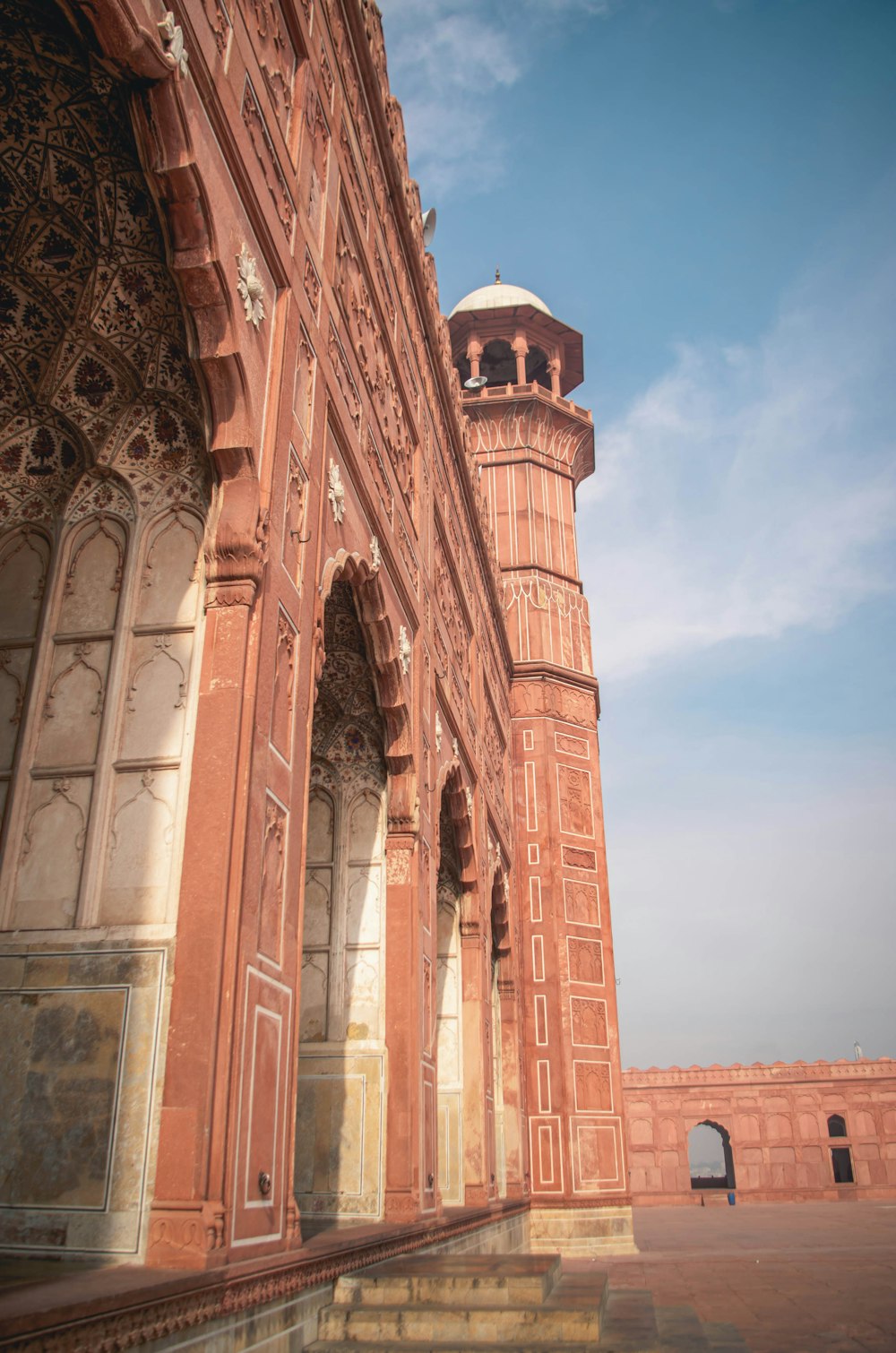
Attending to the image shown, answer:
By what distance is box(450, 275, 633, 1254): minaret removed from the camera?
15.7 meters

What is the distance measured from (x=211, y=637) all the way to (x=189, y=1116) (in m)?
1.98

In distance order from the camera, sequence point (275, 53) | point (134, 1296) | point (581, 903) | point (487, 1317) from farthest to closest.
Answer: point (581, 903)
point (275, 53)
point (487, 1317)
point (134, 1296)

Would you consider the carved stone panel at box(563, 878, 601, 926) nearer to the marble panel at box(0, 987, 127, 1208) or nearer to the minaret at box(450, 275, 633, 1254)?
the minaret at box(450, 275, 633, 1254)

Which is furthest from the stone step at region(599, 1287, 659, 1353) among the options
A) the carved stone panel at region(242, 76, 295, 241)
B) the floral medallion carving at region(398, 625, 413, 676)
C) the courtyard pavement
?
the carved stone panel at region(242, 76, 295, 241)

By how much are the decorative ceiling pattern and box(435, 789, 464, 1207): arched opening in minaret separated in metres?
6.35

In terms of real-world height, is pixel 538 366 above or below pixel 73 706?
above

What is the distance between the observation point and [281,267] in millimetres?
5715

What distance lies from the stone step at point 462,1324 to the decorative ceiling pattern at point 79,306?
3917mm

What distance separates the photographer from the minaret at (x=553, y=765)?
15664 millimetres

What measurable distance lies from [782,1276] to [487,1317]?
22.4ft

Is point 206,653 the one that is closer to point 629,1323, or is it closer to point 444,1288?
point 444,1288

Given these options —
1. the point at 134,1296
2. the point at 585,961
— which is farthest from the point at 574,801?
the point at 134,1296

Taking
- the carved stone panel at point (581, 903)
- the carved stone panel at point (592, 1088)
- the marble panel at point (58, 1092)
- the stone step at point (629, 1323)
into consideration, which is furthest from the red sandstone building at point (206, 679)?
the carved stone panel at point (581, 903)

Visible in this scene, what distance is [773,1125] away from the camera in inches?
1272
